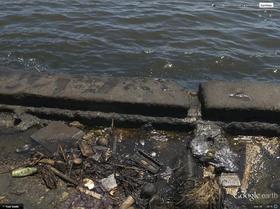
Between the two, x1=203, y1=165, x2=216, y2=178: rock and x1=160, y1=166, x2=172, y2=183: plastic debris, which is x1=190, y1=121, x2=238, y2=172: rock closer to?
x1=203, y1=165, x2=216, y2=178: rock

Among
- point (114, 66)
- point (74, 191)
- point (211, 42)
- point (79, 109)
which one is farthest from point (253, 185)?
point (211, 42)

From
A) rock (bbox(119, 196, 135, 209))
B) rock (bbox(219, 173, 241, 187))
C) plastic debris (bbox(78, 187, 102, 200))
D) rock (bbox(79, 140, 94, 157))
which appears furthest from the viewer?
rock (bbox(79, 140, 94, 157))

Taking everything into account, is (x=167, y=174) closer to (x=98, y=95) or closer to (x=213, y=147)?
(x=213, y=147)

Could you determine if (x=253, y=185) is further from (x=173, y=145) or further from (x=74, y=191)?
(x=74, y=191)

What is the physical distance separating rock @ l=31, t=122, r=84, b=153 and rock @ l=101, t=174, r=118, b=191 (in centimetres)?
58

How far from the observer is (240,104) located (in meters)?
3.72

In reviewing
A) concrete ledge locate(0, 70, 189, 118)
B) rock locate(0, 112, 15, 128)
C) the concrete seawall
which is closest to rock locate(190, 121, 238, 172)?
the concrete seawall

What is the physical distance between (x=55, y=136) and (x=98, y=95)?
569 mm

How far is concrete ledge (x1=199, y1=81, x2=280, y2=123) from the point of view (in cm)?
371

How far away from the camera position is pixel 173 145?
11.9ft

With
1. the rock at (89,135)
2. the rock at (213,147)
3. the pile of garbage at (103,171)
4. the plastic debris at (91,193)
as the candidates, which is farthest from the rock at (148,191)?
the rock at (89,135)

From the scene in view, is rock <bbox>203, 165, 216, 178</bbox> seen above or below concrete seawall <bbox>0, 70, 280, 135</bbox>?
below

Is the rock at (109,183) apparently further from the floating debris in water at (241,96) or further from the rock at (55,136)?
the floating debris in water at (241,96)

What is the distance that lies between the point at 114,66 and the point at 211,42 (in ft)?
6.61
